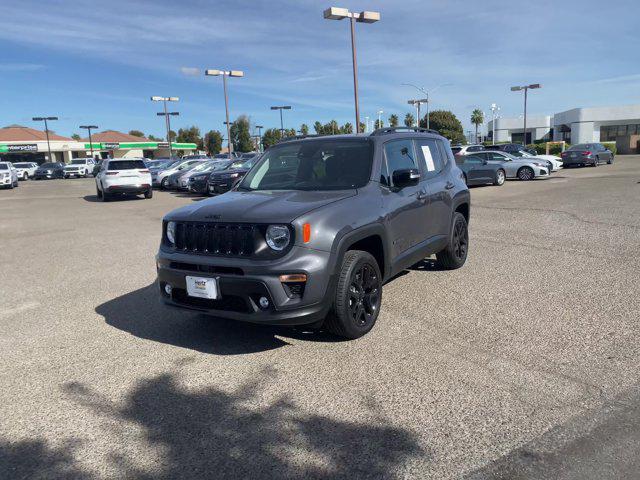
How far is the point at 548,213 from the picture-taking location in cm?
1189

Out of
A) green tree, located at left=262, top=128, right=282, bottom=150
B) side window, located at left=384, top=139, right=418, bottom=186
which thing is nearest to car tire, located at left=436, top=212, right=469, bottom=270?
side window, located at left=384, top=139, right=418, bottom=186

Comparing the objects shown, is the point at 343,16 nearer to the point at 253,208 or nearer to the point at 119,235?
the point at 119,235

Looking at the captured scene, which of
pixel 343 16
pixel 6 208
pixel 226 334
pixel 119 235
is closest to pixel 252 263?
pixel 226 334

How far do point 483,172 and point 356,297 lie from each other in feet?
60.6

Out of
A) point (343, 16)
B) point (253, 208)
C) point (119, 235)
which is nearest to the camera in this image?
point (253, 208)

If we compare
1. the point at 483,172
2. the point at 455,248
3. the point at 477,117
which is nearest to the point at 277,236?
the point at 455,248

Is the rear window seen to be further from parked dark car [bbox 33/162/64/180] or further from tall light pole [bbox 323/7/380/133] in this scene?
parked dark car [bbox 33/162/64/180]

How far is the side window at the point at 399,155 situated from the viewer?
5172mm

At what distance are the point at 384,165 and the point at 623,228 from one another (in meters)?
6.56

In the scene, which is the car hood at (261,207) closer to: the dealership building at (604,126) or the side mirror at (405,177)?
the side mirror at (405,177)

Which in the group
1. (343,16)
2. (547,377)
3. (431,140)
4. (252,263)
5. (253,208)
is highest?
(343,16)

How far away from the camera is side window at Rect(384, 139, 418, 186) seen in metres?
5.17

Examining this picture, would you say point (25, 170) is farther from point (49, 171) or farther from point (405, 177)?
point (405, 177)

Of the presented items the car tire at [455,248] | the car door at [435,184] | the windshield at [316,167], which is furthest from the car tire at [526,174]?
the windshield at [316,167]
